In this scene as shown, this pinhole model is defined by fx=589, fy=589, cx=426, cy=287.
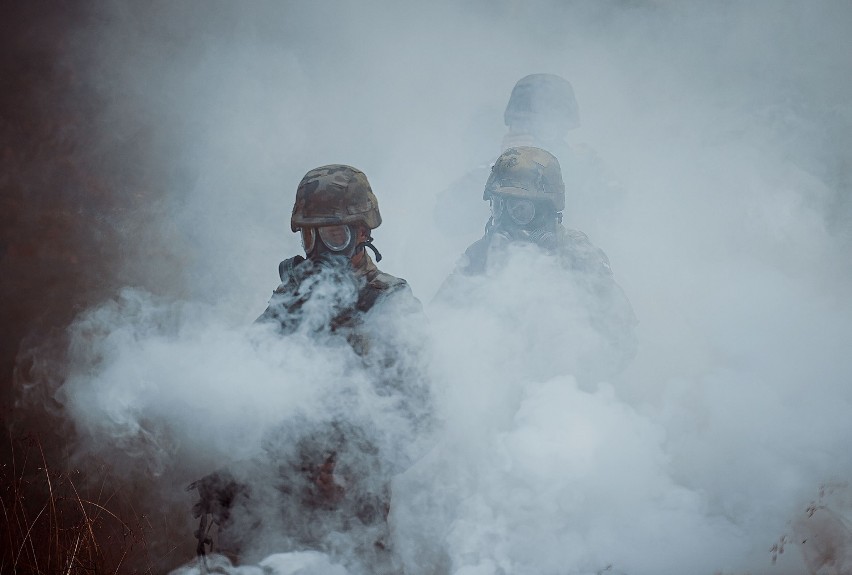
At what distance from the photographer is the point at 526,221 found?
5.47 metres

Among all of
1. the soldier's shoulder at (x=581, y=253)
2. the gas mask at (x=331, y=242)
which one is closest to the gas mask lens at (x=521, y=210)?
the soldier's shoulder at (x=581, y=253)

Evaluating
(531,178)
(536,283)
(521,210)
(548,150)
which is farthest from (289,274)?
(548,150)

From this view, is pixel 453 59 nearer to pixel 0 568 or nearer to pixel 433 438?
pixel 433 438

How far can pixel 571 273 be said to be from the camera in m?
5.34

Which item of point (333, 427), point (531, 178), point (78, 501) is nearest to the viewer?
point (333, 427)

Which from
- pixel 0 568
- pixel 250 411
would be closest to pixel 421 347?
pixel 250 411

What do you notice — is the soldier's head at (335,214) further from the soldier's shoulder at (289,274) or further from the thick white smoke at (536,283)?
the thick white smoke at (536,283)

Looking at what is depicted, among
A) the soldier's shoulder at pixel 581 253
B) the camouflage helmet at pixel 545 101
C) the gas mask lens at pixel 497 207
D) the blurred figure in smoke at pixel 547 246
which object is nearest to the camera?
the blurred figure in smoke at pixel 547 246

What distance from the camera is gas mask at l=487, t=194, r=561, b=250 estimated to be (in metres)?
5.41

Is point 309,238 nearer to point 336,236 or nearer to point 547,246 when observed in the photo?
point 336,236

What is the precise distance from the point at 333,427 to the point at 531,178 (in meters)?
3.29

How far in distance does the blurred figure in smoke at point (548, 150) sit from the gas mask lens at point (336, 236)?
15.3ft

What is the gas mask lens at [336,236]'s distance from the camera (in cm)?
336

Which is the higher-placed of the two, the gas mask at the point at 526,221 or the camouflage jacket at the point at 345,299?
the gas mask at the point at 526,221
